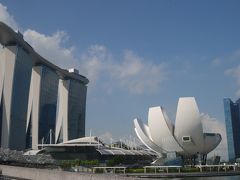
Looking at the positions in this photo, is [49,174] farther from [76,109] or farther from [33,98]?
[76,109]

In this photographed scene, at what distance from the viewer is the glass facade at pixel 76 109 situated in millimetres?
128000

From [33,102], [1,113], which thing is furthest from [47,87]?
[1,113]

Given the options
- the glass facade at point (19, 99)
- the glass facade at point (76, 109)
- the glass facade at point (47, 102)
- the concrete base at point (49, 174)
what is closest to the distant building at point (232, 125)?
the glass facade at point (76, 109)

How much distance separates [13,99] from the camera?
88.7 m

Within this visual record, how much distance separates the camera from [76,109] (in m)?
132

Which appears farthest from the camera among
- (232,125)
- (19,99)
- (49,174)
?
(232,125)

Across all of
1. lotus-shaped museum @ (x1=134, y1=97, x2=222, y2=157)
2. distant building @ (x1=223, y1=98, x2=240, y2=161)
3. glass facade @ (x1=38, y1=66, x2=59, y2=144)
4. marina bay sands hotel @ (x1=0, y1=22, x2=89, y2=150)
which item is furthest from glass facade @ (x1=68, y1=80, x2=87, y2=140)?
lotus-shaped museum @ (x1=134, y1=97, x2=222, y2=157)

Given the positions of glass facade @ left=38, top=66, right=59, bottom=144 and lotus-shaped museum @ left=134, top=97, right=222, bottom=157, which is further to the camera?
glass facade @ left=38, top=66, right=59, bottom=144

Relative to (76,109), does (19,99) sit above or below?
below

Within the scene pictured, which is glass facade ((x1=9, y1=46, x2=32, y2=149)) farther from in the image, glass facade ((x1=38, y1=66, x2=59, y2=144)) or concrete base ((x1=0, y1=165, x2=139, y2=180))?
concrete base ((x1=0, y1=165, x2=139, y2=180))

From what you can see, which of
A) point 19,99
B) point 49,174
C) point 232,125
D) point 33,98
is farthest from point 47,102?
point 49,174

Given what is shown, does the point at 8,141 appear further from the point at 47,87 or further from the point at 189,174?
the point at 189,174

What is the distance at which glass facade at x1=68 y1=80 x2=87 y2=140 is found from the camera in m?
128

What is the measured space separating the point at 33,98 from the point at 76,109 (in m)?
25.0
